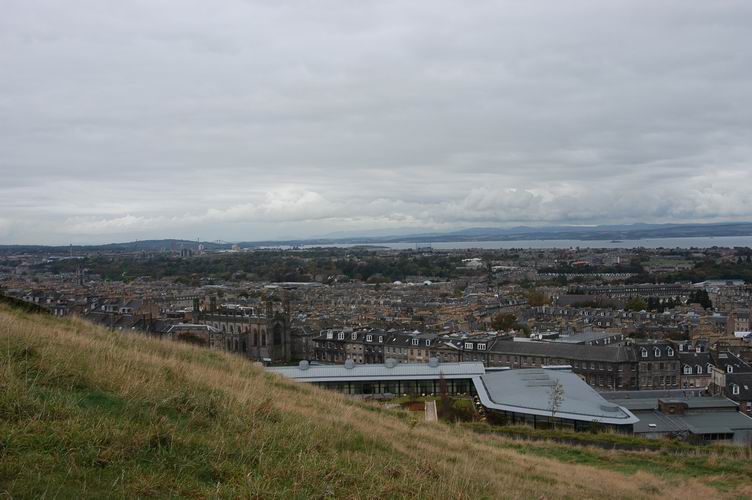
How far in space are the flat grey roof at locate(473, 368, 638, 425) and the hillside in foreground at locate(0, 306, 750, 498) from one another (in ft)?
39.2

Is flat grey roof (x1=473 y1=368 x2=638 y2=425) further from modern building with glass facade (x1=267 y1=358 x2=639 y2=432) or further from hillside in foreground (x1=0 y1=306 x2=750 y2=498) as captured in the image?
hillside in foreground (x1=0 y1=306 x2=750 y2=498)

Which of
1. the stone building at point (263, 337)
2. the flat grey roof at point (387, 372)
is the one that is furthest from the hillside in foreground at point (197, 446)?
the stone building at point (263, 337)

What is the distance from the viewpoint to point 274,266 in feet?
622

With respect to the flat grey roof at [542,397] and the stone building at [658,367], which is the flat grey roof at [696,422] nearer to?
the flat grey roof at [542,397]

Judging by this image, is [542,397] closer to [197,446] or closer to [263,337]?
[197,446]

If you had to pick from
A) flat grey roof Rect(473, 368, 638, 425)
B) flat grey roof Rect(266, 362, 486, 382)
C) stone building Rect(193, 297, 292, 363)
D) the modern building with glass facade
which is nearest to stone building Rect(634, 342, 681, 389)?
the modern building with glass facade

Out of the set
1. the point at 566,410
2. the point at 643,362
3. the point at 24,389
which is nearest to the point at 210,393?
the point at 24,389

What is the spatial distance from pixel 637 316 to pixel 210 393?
71.3m

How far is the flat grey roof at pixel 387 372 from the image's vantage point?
112 feet

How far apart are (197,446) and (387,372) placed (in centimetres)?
2791

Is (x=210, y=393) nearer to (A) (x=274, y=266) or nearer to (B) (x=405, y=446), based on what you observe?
(B) (x=405, y=446)

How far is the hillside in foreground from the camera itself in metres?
6.16

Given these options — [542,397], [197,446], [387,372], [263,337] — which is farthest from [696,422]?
[263,337]

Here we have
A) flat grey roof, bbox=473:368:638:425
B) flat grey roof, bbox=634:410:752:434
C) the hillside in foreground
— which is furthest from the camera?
flat grey roof, bbox=634:410:752:434
